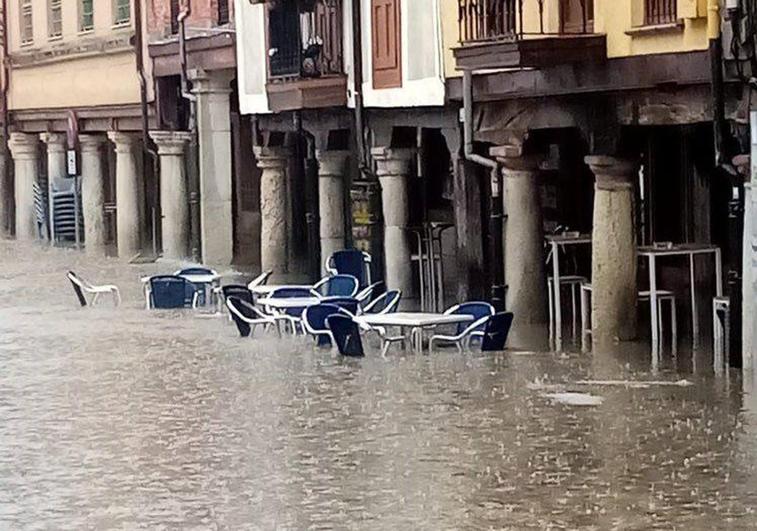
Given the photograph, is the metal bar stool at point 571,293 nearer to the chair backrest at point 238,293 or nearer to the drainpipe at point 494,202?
the drainpipe at point 494,202

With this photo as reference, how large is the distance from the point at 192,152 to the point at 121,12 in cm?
558

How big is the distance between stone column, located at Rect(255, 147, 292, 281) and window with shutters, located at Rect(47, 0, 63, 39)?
1421cm

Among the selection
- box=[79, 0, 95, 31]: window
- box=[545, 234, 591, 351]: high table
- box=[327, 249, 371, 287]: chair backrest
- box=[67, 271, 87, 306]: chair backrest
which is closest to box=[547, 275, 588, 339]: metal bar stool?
box=[545, 234, 591, 351]: high table

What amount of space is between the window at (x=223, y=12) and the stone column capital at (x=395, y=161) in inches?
336

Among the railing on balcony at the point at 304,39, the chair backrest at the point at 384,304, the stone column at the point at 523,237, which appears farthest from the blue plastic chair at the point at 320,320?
the railing on balcony at the point at 304,39

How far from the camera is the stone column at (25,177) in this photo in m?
50.8

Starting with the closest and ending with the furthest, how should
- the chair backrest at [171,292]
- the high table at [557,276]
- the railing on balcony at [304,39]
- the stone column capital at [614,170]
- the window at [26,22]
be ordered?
the stone column capital at [614,170] < the high table at [557,276] < the chair backrest at [171,292] < the railing on balcony at [304,39] < the window at [26,22]

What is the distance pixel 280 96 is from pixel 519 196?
7.17 m

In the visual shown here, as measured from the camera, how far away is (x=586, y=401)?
1867 centimetres

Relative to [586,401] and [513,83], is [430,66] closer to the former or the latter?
[513,83]

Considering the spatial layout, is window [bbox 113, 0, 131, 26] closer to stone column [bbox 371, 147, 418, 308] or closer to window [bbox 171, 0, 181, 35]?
window [bbox 171, 0, 181, 35]

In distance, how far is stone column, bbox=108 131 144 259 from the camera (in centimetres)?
4284

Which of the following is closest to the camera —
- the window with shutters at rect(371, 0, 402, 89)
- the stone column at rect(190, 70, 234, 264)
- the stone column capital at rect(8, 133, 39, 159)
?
the window with shutters at rect(371, 0, 402, 89)

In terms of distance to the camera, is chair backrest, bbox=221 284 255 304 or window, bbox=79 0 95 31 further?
window, bbox=79 0 95 31
